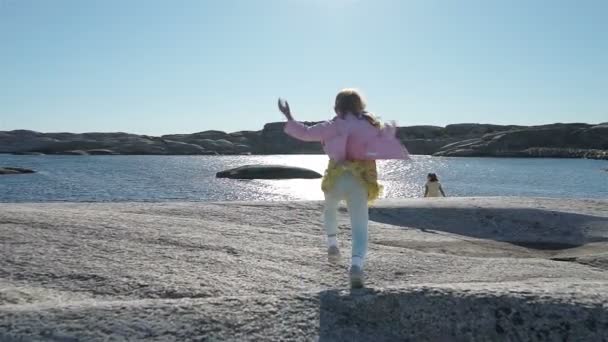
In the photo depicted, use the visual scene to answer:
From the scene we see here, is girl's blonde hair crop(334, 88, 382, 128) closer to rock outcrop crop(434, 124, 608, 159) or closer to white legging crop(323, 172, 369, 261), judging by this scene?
white legging crop(323, 172, 369, 261)

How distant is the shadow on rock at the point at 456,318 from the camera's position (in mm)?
4695

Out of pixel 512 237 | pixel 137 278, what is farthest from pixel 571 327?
pixel 512 237

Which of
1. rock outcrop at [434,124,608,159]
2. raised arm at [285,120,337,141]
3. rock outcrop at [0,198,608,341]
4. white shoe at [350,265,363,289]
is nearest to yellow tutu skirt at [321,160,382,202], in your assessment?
raised arm at [285,120,337,141]

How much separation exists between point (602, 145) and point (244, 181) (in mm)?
127997

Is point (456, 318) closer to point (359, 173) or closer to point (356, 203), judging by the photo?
point (356, 203)

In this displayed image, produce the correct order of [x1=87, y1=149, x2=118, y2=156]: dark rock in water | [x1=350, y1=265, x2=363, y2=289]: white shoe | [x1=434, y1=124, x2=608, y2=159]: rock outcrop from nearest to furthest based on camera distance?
1. [x1=350, y1=265, x2=363, y2=289]: white shoe
2. [x1=434, y1=124, x2=608, y2=159]: rock outcrop
3. [x1=87, y1=149, x2=118, y2=156]: dark rock in water

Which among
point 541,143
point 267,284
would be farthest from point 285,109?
point 541,143

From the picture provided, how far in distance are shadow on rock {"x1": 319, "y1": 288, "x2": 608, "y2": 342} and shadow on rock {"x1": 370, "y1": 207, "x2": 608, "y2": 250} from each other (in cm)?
713

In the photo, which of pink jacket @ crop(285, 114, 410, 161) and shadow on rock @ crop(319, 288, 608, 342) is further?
pink jacket @ crop(285, 114, 410, 161)

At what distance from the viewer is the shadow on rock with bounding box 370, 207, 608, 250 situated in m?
12.1

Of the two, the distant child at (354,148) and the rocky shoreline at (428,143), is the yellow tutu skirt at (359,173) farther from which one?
the rocky shoreline at (428,143)

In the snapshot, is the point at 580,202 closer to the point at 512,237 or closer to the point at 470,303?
the point at 512,237

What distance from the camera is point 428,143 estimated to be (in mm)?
178875

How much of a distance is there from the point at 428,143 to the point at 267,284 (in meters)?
177
